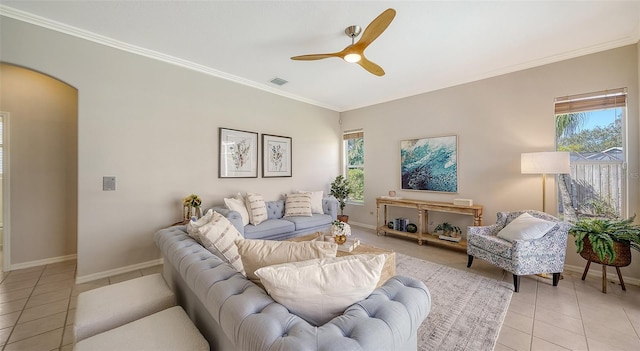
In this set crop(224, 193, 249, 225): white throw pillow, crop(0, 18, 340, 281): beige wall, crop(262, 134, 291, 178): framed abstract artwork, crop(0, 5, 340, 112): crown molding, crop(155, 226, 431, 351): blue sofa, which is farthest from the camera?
crop(262, 134, 291, 178): framed abstract artwork

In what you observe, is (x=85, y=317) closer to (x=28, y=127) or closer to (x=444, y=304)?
(x=444, y=304)

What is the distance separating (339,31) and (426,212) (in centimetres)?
343

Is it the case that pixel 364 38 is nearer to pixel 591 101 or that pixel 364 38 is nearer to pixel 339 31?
pixel 339 31

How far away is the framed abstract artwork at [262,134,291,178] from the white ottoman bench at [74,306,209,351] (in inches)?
128

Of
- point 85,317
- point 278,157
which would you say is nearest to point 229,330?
point 85,317

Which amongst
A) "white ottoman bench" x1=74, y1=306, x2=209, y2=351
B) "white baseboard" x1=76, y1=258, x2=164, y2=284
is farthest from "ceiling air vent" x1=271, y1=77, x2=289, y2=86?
"white ottoman bench" x1=74, y1=306, x2=209, y2=351

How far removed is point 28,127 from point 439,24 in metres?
5.28

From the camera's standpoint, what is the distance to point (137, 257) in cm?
307

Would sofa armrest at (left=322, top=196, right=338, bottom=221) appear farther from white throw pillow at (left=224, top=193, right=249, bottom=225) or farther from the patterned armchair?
the patterned armchair

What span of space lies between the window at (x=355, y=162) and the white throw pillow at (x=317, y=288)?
15.1 feet

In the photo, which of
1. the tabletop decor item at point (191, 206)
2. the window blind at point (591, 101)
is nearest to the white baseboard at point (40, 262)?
the tabletop decor item at point (191, 206)

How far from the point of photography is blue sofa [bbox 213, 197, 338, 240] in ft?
10.6

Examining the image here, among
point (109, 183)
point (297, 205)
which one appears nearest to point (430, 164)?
point (297, 205)

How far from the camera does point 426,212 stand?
4.39 metres
